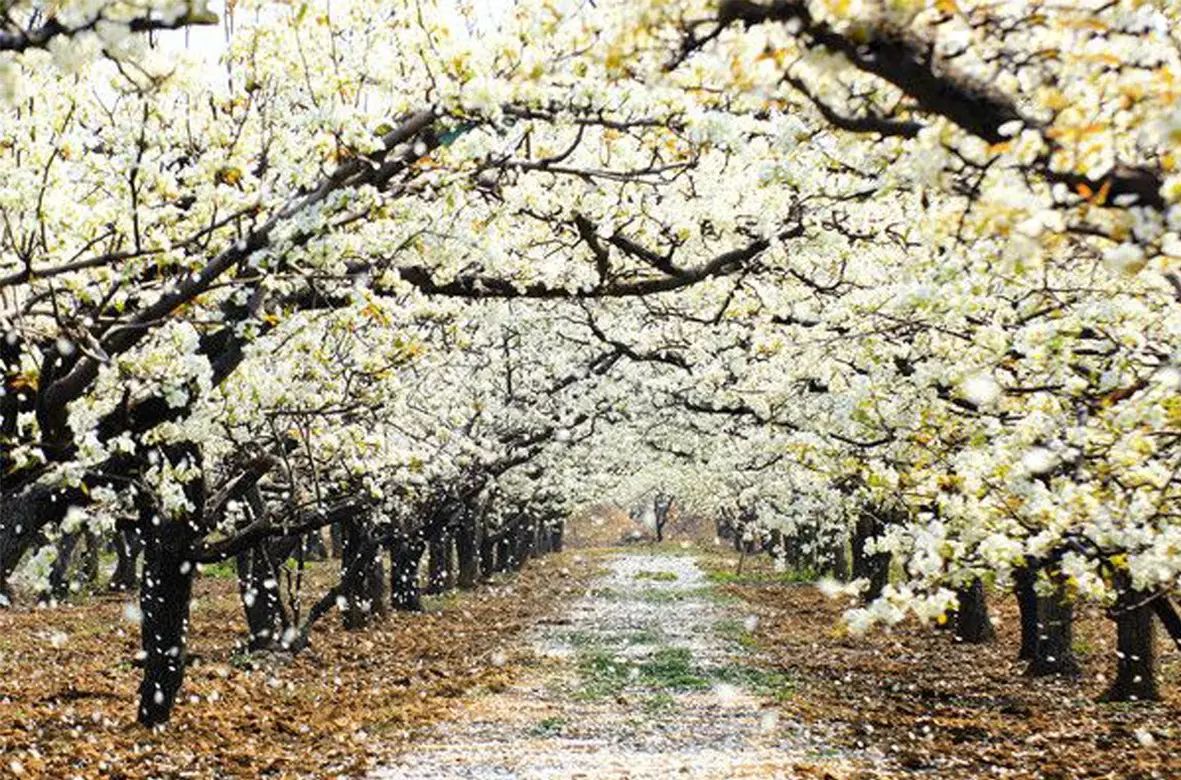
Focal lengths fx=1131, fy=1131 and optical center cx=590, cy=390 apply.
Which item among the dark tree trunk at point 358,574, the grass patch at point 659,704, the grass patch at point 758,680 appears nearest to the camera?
the grass patch at point 659,704

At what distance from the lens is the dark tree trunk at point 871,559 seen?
31688 mm

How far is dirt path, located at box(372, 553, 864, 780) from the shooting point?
510 inches

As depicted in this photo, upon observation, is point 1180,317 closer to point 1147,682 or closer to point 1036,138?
point 1036,138

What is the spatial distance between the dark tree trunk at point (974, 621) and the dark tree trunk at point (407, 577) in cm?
1503

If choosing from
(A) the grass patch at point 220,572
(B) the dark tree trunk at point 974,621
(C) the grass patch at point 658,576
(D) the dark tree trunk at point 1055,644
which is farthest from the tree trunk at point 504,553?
(D) the dark tree trunk at point 1055,644

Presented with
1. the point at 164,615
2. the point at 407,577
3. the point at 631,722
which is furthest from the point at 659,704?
the point at 407,577

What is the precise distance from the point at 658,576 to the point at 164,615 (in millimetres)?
43826

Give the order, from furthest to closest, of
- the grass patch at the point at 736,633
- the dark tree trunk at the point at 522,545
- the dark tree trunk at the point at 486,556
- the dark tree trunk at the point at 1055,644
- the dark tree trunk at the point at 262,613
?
the dark tree trunk at the point at 522,545 < the dark tree trunk at the point at 486,556 < the grass patch at the point at 736,633 < the dark tree trunk at the point at 262,613 < the dark tree trunk at the point at 1055,644

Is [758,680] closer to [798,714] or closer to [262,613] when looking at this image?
[798,714]

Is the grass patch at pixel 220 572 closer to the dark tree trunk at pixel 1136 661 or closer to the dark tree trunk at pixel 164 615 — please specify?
the dark tree trunk at pixel 164 615

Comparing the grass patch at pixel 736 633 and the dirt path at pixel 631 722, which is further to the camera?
the grass patch at pixel 736 633

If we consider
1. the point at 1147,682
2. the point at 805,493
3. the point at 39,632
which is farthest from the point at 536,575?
the point at 1147,682

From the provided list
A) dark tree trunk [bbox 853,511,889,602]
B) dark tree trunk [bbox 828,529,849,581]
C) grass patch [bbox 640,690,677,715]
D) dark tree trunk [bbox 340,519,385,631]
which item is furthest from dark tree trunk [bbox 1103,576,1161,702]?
dark tree trunk [bbox 828,529,849,581]

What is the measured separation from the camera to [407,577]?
3306cm
